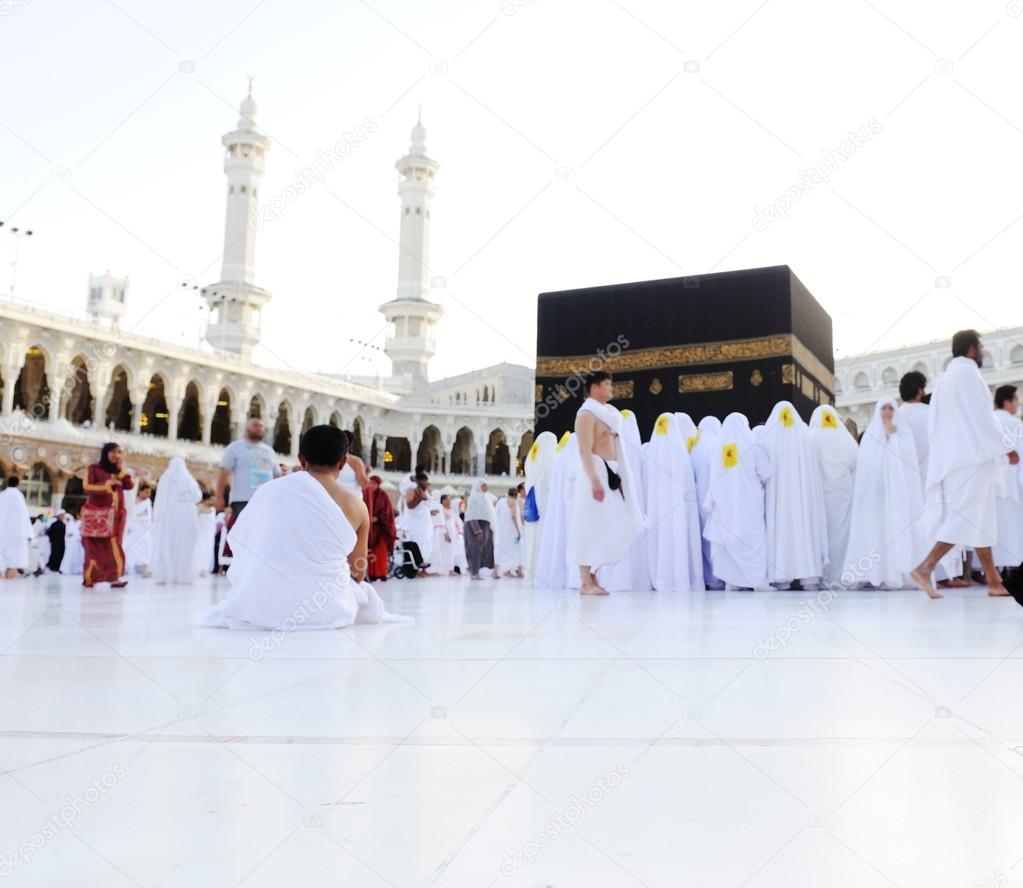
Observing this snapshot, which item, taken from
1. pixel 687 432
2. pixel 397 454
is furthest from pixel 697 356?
pixel 397 454

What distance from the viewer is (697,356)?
9.91m

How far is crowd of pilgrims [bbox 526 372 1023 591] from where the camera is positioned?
5492 mm

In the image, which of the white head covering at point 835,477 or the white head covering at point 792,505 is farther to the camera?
the white head covering at point 835,477

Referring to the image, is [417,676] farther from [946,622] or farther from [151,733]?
[946,622]

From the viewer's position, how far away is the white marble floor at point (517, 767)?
2.63 feet

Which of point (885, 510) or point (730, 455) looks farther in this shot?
point (730, 455)

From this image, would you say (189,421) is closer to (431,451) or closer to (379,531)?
(431,451)

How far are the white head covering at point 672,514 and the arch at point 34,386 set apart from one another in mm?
22213

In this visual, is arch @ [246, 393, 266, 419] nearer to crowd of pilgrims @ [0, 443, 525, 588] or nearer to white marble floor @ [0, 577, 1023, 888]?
crowd of pilgrims @ [0, 443, 525, 588]

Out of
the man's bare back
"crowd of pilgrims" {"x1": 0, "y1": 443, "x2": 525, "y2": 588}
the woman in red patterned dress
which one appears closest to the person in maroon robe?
"crowd of pilgrims" {"x1": 0, "y1": 443, "x2": 525, "y2": 588}

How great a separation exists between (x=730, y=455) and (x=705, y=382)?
13.1 feet

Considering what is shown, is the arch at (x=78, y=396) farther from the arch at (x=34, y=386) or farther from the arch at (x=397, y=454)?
the arch at (x=397, y=454)

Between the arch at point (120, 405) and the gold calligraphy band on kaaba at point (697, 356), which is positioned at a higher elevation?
the arch at point (120, 405)

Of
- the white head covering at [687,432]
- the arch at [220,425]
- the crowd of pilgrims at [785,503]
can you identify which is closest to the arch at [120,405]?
the arch at [220,425]
